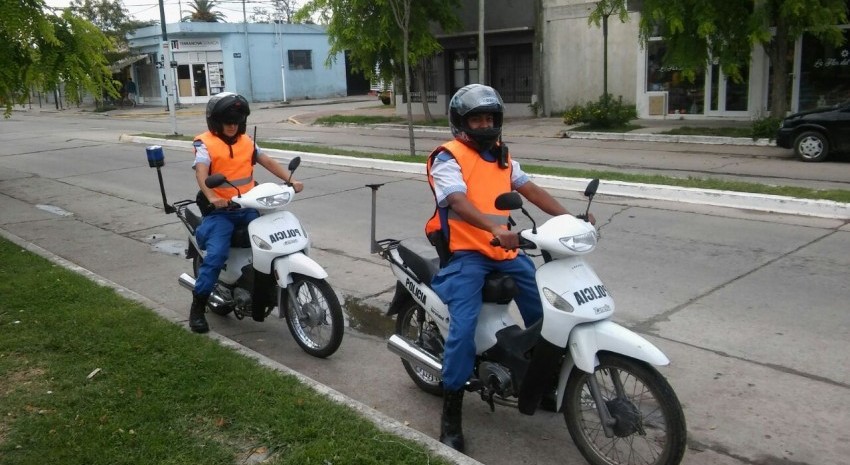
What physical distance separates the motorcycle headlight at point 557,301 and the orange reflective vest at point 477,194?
0.49 m

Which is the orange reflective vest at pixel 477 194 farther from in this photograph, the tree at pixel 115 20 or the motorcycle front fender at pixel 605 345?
the tree at pixel 115 20

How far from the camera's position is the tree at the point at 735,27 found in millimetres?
15656

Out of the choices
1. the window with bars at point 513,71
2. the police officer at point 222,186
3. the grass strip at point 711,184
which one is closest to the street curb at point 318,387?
the police officer at point 222,186

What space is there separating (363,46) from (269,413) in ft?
68.8

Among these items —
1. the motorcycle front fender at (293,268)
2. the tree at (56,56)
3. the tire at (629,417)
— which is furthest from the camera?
the tree at (56,56)

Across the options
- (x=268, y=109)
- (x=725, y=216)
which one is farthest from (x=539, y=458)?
(x=268, y=109)

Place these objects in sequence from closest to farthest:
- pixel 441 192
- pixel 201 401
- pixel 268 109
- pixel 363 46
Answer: pixel 441 192, pixel 201 401, pixel 363 46, pixel 268 109

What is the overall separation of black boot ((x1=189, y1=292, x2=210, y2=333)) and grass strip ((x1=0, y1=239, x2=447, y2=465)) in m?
0.13

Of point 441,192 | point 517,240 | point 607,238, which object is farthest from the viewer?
point 607,238

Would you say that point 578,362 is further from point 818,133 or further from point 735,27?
point 735,27

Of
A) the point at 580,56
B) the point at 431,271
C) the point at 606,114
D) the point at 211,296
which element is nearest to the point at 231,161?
the point at 211,296

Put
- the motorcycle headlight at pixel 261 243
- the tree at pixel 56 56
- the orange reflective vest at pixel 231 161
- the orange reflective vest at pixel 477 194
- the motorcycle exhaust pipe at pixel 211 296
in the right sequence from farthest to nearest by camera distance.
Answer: the tree at pixel 56 56 → the motorcycle exhaust pipe at pixel 211 296 → the orange reflective vest at pixel 231 161 → the motorcycle headlight at pixel 261 243 → the orange reflective vest at pixel 477 194

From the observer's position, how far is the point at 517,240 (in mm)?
3504

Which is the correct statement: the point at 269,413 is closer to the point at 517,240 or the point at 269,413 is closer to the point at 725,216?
the point at 517,240
